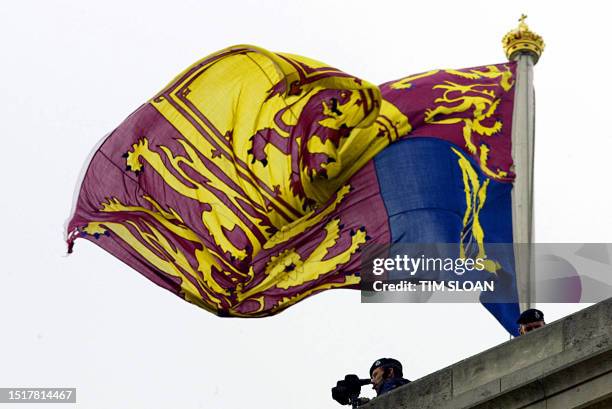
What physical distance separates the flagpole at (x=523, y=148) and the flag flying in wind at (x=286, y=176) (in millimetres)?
173

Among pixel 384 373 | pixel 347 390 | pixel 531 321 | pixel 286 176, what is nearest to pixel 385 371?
pixel 384 373

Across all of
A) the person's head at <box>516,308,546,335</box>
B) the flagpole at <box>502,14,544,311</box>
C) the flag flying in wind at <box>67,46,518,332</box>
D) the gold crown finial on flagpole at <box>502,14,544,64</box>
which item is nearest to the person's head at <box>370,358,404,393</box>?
the person's head at <box>516,308,546,335</box>

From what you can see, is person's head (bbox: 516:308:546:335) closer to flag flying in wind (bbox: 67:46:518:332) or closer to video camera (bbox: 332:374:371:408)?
video camera (bbox: 332:374:371:408)

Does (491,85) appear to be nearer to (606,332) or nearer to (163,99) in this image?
(163,99)

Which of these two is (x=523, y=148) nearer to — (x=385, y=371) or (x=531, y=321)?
(x=385, y=371)

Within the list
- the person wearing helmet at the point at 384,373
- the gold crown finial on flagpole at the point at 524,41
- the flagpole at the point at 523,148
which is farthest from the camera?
the gold crown finial on flagpole at the point at 524,41

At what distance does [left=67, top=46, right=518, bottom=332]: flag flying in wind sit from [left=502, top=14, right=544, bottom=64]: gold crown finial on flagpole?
0.36m

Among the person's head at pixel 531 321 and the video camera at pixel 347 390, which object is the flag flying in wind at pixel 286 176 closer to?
the video camera at pixel 347 390

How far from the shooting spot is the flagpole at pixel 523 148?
32.0m

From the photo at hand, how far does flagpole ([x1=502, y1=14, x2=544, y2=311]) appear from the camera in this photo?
32.0 metres

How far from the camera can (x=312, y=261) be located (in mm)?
33625

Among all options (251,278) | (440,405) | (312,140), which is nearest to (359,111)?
(312,140)

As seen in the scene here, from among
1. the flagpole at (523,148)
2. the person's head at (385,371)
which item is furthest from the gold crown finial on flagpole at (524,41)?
the person's head at (385,371)

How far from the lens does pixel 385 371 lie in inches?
1109
